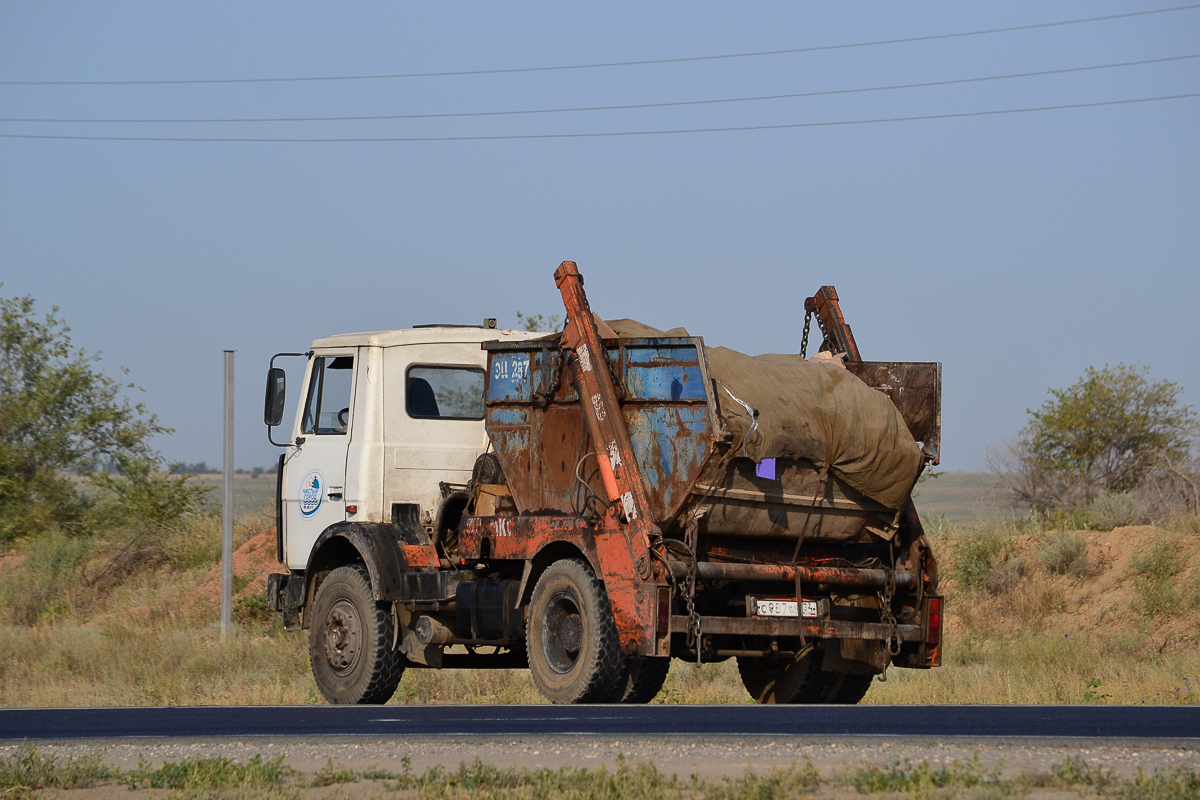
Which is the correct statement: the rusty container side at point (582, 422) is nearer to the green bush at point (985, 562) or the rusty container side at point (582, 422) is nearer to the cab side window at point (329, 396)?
the cab side window at point (329, 396)

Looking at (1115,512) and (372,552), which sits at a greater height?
(372,552)

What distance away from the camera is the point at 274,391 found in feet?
40.6

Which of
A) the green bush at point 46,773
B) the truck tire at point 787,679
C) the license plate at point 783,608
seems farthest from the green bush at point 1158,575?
the green bush at point 46,773

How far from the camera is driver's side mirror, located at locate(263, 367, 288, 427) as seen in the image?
40.6 ft

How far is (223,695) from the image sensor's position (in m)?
13.4

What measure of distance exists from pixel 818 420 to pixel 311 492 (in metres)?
4.80

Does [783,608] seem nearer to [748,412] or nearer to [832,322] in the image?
[748,412]

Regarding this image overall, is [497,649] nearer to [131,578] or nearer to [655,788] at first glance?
[655,788]

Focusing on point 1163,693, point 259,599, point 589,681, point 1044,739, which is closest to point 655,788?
point 1044,739

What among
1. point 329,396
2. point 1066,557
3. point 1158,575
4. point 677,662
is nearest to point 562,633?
point 329,396

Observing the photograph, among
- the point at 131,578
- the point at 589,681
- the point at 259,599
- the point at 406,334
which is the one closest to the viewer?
the point at 589,681

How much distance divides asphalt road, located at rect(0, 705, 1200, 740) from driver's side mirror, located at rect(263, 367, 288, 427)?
2.86m

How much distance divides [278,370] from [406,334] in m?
1.15

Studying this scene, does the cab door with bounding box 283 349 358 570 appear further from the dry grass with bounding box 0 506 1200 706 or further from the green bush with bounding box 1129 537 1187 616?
the green bush with bounding box 1129 537 1187 616
